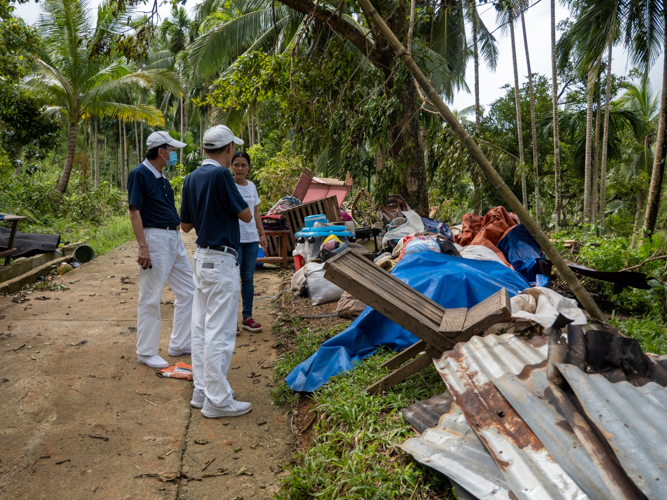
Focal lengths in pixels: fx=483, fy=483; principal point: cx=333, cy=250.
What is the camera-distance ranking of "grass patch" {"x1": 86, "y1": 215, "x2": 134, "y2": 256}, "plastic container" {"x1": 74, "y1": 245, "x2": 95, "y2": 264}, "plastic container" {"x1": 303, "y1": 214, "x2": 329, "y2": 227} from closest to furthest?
"plastic container" {"x1": 303, "y1": 214, "x2": 329, "y2": 227} < "plastic container" {"x1": 74, "y1": 245, "x2": 95, "y2": 264} < "grass patch" {"x1": 86, "y1": 215, "x2": 134, "y2": 256}

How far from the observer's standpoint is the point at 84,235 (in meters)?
12.8

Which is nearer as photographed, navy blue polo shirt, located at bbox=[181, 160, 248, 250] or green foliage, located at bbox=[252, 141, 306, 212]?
navy blue polo shirt, located at bbox=[181, 160, 248, 250]

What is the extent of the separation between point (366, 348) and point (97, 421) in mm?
2057

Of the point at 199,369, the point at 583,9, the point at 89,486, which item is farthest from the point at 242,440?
the point at 583,9

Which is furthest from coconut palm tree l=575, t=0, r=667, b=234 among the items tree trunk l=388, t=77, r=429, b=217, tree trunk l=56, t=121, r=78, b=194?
tree trunk l=56, t=121, r=78, b=194

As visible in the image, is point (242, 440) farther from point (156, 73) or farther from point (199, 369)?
point (156, 73)

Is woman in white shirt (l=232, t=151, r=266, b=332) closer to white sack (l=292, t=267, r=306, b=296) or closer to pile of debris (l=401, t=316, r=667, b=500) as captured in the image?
white sack (l=292, t=267, r=306, b=296)

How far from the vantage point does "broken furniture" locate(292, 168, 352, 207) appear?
10961 mm

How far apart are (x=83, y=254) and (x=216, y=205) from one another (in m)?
7.11

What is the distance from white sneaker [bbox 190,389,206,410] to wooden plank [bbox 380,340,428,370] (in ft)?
4.36

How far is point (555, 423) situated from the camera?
6.49 ft

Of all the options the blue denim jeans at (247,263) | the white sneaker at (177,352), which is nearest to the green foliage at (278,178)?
the blue denim jeans at (247,263)

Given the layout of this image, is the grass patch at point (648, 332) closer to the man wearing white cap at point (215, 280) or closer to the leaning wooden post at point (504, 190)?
the leaning wooden post at point (504, 190)

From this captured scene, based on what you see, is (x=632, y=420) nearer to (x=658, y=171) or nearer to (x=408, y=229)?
(x=408, y=229)
